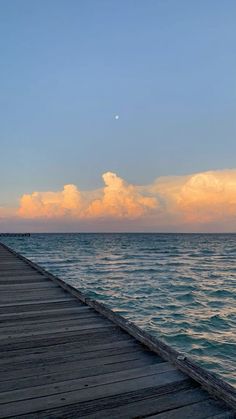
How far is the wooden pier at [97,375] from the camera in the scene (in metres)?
2.72

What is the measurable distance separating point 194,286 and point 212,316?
6431 mm

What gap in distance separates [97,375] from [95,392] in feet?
1.03

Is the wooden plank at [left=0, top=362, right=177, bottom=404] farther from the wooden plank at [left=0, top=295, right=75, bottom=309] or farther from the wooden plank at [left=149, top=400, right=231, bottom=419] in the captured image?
the wooden plank at [left=0, top=295, right=75, bottom=309]

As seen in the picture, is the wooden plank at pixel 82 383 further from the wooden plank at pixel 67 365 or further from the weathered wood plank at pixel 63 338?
the weathered wood plank at pixel 63 338

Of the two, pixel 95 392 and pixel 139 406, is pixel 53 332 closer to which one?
pixel 95 392

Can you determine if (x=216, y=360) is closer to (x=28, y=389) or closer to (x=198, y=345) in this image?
(x=198, y=345)

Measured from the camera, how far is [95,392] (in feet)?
9.78

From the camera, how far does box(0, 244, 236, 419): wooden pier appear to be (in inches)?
107

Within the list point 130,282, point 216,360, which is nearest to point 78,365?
point 216,360

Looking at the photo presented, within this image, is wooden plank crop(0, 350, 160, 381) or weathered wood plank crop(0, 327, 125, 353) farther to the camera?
weathered wood plank crop(0, 327, 125, 353)

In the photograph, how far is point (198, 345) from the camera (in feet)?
27.5

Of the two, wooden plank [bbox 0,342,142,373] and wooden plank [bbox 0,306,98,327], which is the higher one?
wooden plank [bbox 0,342,142,373]

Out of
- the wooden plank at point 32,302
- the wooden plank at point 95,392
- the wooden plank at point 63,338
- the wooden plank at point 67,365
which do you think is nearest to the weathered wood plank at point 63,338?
the wooden plank at point 63,338

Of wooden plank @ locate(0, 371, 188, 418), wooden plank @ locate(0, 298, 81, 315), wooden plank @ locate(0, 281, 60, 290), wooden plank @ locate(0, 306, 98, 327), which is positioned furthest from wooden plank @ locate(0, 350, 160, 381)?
wooden plank @ locate(0, 281, 60, 290)
